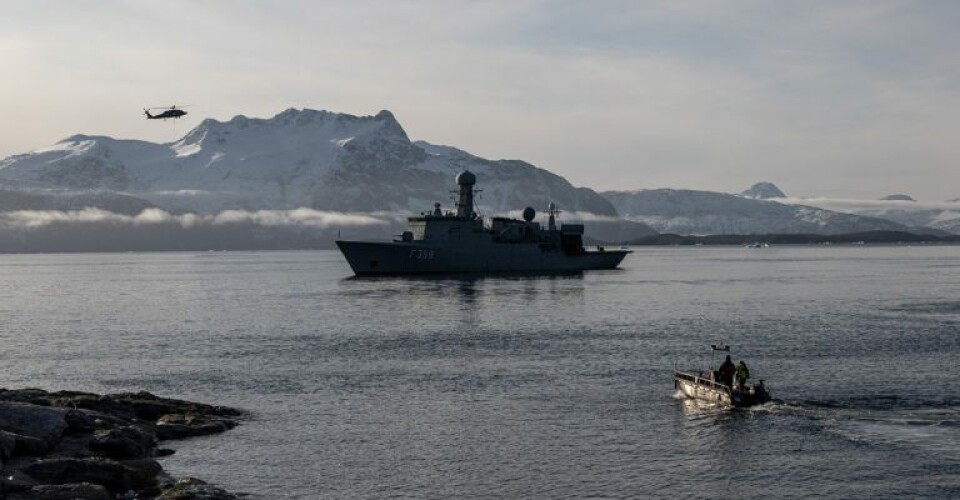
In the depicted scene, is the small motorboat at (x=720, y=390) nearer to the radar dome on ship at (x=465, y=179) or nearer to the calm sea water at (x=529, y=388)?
the calm sea water at (x=529, y=388)

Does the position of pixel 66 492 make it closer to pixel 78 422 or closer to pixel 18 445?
pixel 18 445

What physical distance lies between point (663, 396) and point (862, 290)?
298 feet

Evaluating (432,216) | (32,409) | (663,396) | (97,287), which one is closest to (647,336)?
(663,396)

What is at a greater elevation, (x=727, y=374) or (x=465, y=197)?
(x=465, y=197)

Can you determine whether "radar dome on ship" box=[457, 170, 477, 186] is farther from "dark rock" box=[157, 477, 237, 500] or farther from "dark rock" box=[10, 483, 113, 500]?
"dark rock" box=[10, 483, 113, 500]

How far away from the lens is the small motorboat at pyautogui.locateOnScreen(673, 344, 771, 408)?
46.8 meters

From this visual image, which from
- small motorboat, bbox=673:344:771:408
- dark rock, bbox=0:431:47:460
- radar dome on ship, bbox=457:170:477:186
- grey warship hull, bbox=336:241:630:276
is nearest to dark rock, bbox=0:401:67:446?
dark rock, bbox=0:431:47:460

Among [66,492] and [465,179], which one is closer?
[66,492]

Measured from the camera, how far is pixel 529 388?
53156 millimetres

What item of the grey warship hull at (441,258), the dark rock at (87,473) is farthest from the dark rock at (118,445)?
the grey warship hull at (441,258)

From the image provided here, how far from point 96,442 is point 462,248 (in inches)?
4583

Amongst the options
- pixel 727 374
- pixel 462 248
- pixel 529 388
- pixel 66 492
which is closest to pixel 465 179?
pixel 462 248

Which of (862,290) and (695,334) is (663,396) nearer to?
(695,334)

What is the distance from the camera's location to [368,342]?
7475 centimetres
